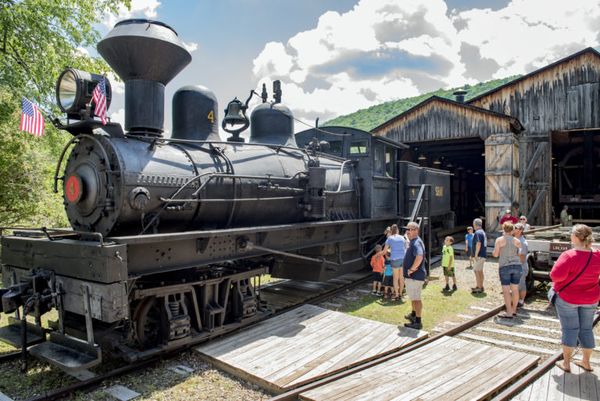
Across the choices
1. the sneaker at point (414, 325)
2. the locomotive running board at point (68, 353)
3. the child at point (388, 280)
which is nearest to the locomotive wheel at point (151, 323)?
the locomotive running board at point (68, 353)

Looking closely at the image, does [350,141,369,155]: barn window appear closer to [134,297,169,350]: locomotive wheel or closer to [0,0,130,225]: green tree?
[134,297,169,350]: locomotive wheel

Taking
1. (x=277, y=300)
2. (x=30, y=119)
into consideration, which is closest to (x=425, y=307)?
(x=277, y=300)

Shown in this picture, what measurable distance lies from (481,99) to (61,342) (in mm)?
18819

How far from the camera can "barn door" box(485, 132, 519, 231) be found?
672 inches

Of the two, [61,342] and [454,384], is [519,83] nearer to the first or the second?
[454,384]

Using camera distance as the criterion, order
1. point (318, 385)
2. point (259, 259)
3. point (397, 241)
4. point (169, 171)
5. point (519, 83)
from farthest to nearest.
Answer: point (519, 83), point (397, 241), point (259, 259), point (169, 171), point (318, 385)

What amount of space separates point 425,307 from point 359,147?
13.8 ft

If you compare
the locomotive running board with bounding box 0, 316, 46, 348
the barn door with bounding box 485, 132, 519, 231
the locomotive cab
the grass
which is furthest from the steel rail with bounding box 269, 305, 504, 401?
the barn door with bounding box 485, 132, 519, 231

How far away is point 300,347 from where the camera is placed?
19.7 feet

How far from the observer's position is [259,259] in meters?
7.91

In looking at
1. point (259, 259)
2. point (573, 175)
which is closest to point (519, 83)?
point (573, 175)

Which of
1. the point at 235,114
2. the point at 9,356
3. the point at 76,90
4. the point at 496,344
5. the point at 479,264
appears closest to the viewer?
the point at 76,90

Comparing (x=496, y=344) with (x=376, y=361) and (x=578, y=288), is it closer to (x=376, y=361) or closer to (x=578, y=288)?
(x=578, y=288)

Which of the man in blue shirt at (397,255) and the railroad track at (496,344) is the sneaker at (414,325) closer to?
the railroad track at (496,344)
